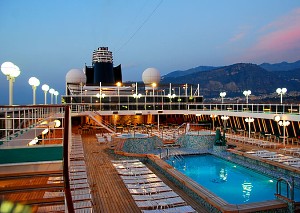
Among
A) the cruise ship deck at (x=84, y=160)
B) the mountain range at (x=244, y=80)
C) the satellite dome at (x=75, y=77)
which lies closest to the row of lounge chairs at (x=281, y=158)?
the cruise ship deck at (x=84, y=160)

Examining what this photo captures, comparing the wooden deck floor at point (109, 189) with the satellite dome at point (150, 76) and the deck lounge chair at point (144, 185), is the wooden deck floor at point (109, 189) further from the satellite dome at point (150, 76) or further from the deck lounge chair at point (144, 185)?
the satellite dome at point (150, 76)

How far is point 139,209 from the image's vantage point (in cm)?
574

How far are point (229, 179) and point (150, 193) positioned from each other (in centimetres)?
378

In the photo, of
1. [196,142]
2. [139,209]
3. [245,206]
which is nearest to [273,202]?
[245,206]

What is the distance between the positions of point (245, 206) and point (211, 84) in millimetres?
99541

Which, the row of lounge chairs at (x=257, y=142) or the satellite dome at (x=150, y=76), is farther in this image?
the satellite dome at (x=150, y=76)

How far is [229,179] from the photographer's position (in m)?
9.08

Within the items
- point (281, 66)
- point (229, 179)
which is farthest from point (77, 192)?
point (281, 66)

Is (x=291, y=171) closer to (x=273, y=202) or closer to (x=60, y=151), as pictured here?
(x=273, y=202)

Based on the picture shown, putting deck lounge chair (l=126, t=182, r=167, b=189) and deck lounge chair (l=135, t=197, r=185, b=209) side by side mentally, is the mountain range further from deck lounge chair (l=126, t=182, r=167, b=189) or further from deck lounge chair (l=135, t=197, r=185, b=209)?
deck lounge chair (l=135, t=197, r=185, b=209)

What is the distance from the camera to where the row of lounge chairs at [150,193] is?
18.0 ft

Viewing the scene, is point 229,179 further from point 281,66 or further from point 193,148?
point 281,66

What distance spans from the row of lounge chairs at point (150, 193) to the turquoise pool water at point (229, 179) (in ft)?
6.15

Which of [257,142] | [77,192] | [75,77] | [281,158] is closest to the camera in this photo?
[77,192]
